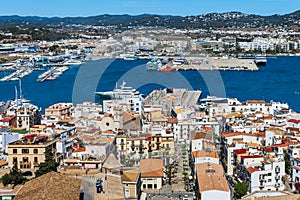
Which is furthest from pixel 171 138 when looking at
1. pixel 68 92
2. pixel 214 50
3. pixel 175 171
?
pixel 214 50

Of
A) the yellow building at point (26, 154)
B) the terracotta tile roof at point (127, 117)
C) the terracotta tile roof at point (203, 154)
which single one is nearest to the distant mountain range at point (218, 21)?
the terracotta tile roof at point (127, 117)

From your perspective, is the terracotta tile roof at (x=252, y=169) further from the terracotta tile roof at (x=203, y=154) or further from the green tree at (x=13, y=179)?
the green tree at (x=13, y=179)

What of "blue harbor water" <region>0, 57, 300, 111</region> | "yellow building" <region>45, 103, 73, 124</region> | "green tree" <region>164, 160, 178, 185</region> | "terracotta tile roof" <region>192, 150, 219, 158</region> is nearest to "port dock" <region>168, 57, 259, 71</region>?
"blue harbor water" <region>0, 57, 300, 111</region>

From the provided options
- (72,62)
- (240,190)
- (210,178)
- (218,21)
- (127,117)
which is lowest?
(240,190)

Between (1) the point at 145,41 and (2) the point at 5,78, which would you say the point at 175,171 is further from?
(1) the point at 145,41

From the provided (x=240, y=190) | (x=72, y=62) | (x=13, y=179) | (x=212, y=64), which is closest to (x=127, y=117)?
(x=240, y=190)

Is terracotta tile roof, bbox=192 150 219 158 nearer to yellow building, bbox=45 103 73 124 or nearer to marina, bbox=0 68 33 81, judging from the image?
yellow building, bbox=45 103 73 124

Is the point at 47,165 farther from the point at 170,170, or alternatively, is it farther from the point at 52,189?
the point at 52,189
